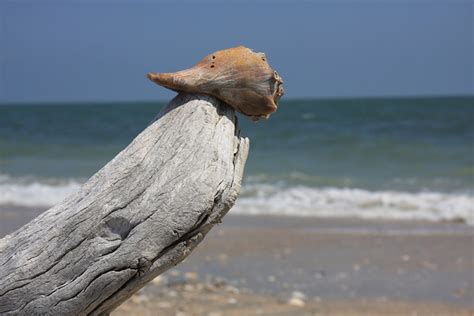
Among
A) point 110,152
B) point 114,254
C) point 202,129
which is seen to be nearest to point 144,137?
point 202,129

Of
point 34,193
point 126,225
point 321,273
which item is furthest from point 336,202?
point 126,225

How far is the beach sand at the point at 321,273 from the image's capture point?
641 centimetres

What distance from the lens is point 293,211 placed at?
12.1 meters

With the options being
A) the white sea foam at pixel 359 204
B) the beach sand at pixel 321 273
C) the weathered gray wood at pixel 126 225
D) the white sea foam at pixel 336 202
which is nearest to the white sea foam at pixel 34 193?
the white sea foam at pixel 336 202

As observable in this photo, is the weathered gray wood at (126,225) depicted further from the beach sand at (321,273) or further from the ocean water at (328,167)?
the ocean water at (328,167)

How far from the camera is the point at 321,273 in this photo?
771cm

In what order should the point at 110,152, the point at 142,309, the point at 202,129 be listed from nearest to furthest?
the point at 202,129, the point at 142,309, the point at 110,152

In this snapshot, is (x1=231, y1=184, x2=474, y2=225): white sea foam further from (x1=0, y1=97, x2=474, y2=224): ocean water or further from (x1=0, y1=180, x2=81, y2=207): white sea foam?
(x1=0, y1=180, x2=81, y2=207): white sea foam

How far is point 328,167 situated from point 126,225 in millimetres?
16491

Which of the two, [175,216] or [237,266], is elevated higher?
[175,216]

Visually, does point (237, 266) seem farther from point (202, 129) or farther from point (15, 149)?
point (15, 149)

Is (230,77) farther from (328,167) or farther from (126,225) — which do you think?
(328,167)

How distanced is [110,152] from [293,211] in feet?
42.5

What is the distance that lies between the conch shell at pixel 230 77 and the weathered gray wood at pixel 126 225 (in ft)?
0.42
